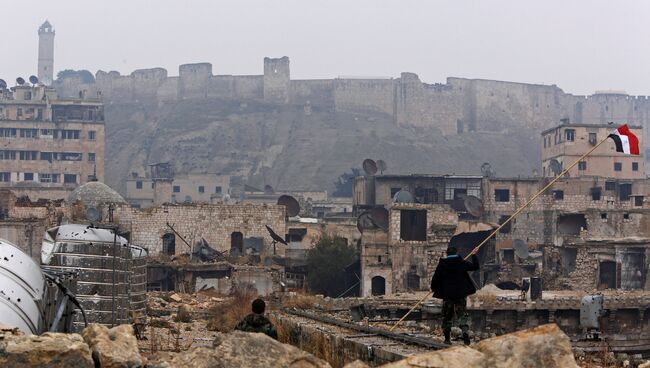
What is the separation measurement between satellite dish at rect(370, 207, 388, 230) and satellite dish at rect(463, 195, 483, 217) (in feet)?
23.4

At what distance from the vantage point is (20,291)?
10195 mm

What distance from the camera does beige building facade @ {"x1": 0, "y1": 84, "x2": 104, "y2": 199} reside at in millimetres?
78812

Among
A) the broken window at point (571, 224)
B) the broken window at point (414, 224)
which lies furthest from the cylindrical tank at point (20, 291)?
the broken window at point (571, 224)

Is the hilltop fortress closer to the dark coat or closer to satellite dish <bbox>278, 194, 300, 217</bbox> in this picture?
satellite dish <bbox>278, 194, 300, 217</bbox>

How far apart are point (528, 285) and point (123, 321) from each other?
769 inches

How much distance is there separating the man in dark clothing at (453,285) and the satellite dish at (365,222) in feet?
103

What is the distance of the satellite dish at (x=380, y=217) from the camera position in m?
44.5

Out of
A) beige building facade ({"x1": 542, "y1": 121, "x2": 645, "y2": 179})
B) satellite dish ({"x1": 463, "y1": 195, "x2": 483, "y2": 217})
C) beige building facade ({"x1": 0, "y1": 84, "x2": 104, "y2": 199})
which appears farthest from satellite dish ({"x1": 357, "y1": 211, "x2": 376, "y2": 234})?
beige building facade ({"x1": 0, "y1": 84, "x2": 104, "y2": 199})

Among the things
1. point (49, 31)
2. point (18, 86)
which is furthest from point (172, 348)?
point (49, 31)

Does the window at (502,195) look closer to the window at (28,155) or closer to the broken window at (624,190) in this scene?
the broken window at (624,190)

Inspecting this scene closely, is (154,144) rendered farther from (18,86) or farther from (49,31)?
(49,31)

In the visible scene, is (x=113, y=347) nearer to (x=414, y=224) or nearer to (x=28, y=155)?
(x=414, y=224)

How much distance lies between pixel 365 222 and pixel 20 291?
36.2 metres

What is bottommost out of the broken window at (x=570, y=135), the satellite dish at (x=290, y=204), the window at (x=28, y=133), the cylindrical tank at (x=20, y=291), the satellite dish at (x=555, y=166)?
the cylindrical tank at (x=20, y=291)
